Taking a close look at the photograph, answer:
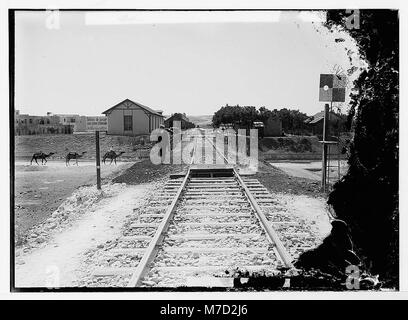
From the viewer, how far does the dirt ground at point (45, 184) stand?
2.96 meters

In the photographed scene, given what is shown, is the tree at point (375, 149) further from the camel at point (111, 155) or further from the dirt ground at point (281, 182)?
the camel at point (111, 155)

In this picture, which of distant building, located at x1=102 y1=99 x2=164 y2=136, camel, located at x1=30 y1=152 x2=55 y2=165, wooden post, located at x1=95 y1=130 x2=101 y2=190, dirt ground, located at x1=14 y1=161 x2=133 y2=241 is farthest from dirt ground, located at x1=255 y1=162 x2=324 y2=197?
camel, located at x1=30 y1=152 x2=55 y2=165

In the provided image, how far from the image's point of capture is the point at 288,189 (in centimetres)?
331

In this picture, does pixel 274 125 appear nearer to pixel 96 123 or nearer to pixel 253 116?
pixel 253 116

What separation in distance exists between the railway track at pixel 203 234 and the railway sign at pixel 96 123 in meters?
0.74

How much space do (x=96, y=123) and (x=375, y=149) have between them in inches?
88.6

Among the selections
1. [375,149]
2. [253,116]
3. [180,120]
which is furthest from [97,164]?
[375,149]

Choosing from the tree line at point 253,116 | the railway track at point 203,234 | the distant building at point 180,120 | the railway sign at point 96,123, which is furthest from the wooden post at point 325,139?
the railway sign at point 96,123

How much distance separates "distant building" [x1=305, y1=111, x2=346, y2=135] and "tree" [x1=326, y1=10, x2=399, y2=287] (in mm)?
107

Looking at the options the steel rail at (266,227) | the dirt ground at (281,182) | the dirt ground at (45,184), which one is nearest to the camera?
the steel rail at (266,227)

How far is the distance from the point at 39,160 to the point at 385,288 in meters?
2.97

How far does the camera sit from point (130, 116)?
9.96 ft

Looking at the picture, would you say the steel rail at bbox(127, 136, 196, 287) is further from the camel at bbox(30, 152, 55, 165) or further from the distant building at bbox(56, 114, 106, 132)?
the camel at bbox(30, 152, 55, 165)
